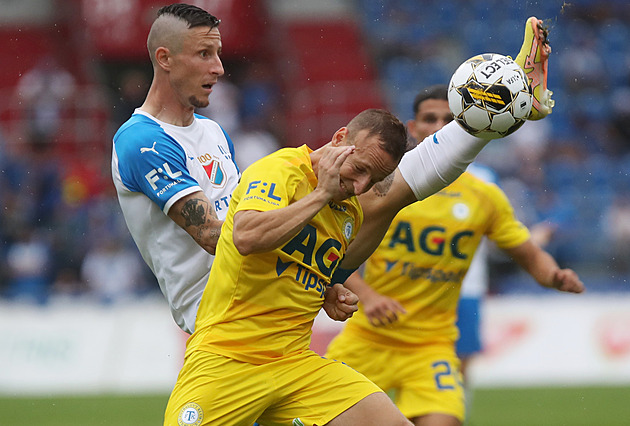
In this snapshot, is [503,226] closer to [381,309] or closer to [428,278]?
[428,278]

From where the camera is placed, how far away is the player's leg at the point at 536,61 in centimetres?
444

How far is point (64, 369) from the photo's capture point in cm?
1252

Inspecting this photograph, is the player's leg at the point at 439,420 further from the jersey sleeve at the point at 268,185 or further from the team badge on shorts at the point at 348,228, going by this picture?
the jersey sleeve at the point at 268,185

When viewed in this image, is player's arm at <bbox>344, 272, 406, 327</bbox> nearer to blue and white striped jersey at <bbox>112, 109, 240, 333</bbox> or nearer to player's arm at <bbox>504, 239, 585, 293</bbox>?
blue and white striped jersey at <bbox>112, 109, 240, 333</bbox>

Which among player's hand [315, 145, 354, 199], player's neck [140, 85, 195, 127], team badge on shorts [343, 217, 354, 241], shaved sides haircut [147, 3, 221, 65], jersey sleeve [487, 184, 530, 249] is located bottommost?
jersey sleeve [487, 184, 530, 249]

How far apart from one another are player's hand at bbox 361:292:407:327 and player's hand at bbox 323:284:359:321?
2.65ft

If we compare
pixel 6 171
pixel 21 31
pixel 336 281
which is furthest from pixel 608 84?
pixel 336 281

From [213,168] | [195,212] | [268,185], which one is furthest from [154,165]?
[268,185]

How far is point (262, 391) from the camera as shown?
4.39 meters

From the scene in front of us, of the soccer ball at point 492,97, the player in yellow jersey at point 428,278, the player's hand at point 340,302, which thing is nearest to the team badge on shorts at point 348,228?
the player's hand at point 340,302

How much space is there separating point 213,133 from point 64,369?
807cm

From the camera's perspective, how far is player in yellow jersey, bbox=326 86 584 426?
5977 mm

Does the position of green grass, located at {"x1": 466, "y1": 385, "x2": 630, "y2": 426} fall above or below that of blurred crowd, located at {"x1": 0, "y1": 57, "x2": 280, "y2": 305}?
below

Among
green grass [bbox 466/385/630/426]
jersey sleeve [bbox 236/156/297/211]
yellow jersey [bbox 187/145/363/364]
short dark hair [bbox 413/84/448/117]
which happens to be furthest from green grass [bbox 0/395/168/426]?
jersey sleeve [bbox 236/156/297/211]
